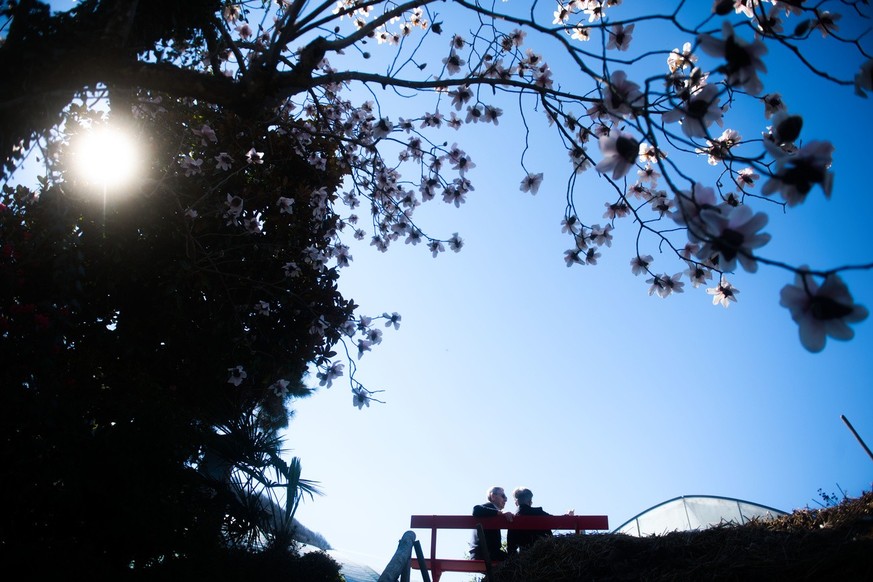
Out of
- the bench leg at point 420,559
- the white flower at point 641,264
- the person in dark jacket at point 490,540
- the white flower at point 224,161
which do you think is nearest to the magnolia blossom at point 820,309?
the white flower at point 641,264

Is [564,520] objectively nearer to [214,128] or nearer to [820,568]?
[820,568]

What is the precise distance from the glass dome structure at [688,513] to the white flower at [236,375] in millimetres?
4550

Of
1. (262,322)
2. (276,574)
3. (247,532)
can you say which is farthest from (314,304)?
(276,574)

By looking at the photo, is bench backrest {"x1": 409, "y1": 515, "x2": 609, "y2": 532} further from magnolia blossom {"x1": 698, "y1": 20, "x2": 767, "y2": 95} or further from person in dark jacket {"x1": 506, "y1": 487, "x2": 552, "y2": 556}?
magnolia blossom {"x1": 698, "y1": 20, "x2": 767, "y2": 95}

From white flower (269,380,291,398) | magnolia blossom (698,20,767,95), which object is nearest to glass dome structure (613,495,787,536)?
white flower (269,380,291,398)

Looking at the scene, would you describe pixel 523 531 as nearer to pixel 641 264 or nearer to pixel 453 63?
pixel 641 264

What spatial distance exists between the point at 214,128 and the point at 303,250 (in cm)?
159

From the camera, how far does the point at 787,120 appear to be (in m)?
1.34

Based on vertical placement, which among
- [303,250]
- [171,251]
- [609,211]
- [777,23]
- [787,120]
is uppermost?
[303,250]

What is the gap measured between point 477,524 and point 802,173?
136 inches

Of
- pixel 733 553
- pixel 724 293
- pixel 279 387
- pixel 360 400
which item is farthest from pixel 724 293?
pixel 279 387

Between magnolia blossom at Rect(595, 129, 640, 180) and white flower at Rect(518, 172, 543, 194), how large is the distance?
174cm

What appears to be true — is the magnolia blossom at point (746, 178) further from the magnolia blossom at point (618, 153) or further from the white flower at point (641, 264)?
the magnolia blossom at point (618, 153)

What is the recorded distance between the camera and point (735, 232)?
47.2 inches
